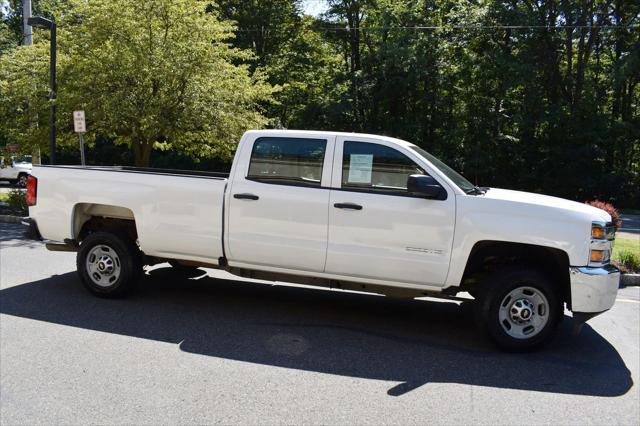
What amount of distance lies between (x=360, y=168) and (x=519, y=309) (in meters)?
2.03

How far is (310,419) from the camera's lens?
3.88 m

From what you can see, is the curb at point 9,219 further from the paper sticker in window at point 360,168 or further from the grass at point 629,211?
the grass at point 629,211

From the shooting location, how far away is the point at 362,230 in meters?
5.58

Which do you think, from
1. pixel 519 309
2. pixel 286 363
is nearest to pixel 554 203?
pixel 519 309

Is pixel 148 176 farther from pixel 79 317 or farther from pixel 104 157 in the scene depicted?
pixel 104 157

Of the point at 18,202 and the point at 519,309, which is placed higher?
the point at 519,309

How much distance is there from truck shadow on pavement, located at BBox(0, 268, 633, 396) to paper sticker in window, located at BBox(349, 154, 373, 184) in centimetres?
153

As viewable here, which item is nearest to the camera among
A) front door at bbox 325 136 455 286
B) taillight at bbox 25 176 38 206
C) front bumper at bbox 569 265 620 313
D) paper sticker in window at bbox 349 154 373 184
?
front bumper at bbox 569 265 620 313

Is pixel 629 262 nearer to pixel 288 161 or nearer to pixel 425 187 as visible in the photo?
pixel 425 187

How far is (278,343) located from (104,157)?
111 feet

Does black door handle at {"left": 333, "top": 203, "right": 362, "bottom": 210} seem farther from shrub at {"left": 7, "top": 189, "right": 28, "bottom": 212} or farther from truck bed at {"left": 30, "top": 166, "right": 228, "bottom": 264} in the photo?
shrub at {"left": 7, "top": 189, "right": 28, "bottom": 212}

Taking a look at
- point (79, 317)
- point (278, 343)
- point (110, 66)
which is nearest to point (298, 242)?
point (278, 343)

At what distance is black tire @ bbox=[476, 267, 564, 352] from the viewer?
207 inches

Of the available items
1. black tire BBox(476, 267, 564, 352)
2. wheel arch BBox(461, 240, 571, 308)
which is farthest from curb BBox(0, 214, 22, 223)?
black tire BBox(476, 267, 564, 352)
